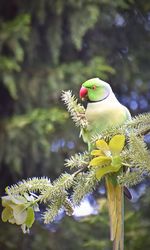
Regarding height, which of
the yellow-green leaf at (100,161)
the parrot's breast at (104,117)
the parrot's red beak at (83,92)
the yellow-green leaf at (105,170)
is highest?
the parrot's red beak at (83,92)

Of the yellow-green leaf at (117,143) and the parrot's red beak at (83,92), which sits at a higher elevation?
the parrot's red beak at (83,92)

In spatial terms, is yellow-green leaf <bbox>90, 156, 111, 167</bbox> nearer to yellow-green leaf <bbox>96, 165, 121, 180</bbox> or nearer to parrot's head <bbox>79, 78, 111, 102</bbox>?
yellow-green leaf <bbox>96, 165, 121, 180</bbox>

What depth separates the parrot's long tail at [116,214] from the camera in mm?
753

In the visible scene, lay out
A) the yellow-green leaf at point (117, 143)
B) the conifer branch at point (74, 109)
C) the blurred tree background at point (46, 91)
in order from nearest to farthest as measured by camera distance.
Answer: the yellow-green leaf at point (117, 143), the conifer branch at point (74, 109), the blurred tree background at point (46, 91)

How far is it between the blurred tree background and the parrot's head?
1.57m

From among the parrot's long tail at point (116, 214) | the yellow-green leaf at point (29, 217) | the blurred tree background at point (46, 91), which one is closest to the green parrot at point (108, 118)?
the parrot's long tail at point (116, 214)

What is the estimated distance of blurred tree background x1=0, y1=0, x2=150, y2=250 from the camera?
101 inches

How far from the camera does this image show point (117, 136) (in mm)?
698

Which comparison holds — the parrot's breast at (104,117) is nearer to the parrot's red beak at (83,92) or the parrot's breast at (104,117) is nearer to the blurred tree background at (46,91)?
the parrot's red beak at (83,92)

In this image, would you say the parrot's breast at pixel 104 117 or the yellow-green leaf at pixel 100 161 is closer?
the yellow-green leaf at pixel 100 161

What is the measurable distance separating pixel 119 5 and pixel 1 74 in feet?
2.33

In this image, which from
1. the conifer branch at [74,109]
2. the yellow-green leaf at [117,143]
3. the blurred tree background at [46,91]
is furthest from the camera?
the blurred tree background at [46,91]

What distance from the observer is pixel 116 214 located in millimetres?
783

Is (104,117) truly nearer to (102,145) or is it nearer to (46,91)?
(102,145)
